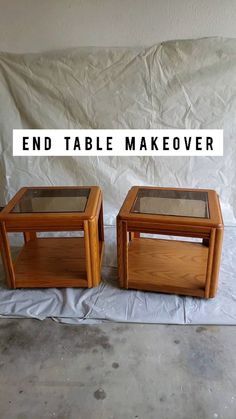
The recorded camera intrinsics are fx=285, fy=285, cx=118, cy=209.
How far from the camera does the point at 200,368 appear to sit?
2.97 feet

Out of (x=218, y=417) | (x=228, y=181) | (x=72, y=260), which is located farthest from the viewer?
(x=228, y=181)

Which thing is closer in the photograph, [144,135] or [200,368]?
[200,368]

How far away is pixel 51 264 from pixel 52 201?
0.99 ft

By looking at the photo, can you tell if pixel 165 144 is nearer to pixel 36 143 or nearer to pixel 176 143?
pixel 176 143

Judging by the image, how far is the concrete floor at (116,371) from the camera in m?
0.80

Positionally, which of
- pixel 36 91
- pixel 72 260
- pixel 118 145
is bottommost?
pixel 72 260

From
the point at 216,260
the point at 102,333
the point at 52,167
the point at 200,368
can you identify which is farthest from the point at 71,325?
the point at 52,167

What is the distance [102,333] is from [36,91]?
1.36 m

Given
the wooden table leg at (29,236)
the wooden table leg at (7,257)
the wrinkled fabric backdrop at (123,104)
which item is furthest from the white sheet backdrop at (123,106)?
the wooden table leg at (29,236)

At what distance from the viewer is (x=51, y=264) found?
134 centimetres

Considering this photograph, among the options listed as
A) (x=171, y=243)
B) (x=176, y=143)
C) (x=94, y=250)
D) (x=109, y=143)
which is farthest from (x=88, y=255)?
(x=176, y=143)

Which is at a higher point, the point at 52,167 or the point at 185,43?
the point at 185,43

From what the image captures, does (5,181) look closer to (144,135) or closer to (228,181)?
(144,135)

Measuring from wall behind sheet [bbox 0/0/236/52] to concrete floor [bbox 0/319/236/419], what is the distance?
148 centimetres
